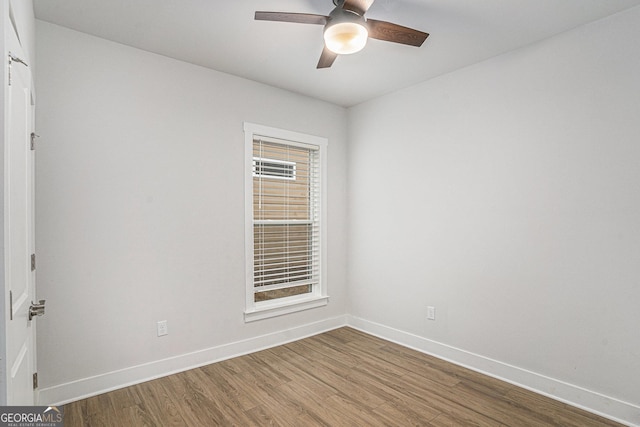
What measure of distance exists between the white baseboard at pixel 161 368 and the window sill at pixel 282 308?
0.20 metres

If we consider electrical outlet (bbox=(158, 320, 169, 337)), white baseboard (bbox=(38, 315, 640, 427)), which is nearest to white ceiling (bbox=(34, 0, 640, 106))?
electrical outlet (bbox=(158, 320, 169, 337))

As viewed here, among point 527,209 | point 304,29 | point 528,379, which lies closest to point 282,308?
point 528,379

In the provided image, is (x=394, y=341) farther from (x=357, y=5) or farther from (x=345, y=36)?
(x=357, y=5)

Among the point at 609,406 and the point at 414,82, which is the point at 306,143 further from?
the point at 609,406

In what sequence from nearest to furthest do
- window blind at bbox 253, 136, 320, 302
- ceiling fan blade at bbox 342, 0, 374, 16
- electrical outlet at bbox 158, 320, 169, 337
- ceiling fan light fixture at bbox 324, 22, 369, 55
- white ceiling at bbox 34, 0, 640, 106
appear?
ceiling fan blade at bbox 342, 0, 374, 16, ceiling fan light fixture at bbox 324, 22, 369, 55, white ceiling at bbox 34, 0, 640, 106, electrical outlet at bbox 158, 320, 169, 337, window blind at bbox 253, 136, 320, 302

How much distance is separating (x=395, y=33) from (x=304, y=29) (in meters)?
0.74

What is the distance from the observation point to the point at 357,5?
1.92 meters

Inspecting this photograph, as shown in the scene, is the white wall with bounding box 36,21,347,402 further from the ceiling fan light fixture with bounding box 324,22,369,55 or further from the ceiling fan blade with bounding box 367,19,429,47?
the ceiling fan blade with bounding box 367,19,429,47

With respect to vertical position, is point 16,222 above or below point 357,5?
below

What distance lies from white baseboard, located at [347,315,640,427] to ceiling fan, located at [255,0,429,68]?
8.81 ft

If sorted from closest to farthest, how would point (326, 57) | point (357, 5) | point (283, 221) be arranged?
1. point (357, 5)
2. point (326, 57)
3. point (283, 221)

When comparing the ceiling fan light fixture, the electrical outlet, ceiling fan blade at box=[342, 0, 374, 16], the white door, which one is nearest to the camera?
the white door

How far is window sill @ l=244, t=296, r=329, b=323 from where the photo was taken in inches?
138

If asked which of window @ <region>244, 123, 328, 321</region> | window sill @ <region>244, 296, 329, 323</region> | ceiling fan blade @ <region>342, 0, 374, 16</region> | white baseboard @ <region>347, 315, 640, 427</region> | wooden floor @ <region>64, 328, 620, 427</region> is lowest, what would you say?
wooden floor @ <region>64, 328, 620, 427</region>
